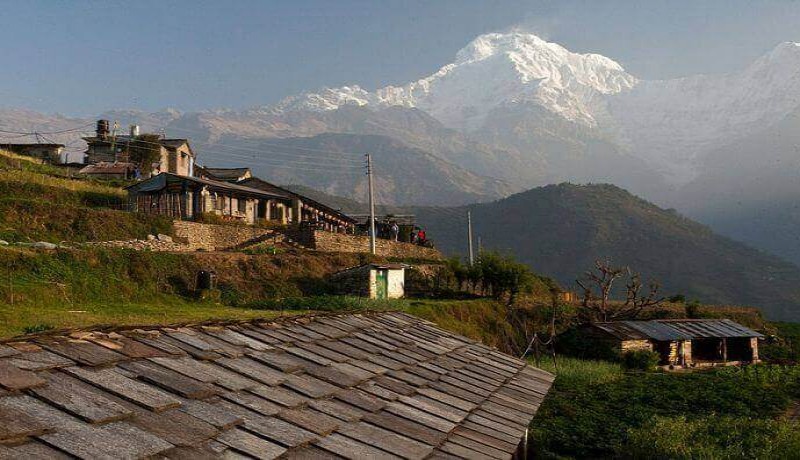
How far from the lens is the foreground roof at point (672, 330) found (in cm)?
3772

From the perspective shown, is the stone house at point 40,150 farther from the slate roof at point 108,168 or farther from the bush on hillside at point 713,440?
the bush on hillside at point 713,440

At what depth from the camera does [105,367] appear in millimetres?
4680

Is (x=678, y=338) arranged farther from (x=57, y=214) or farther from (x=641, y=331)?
(x=57, y=214)

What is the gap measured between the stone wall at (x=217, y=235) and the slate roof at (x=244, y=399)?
110 feet

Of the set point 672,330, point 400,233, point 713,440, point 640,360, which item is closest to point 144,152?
point 400,233

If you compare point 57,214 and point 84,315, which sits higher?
point 57,214

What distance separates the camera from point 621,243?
497 feet

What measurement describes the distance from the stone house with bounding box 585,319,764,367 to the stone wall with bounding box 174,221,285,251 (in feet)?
80.9

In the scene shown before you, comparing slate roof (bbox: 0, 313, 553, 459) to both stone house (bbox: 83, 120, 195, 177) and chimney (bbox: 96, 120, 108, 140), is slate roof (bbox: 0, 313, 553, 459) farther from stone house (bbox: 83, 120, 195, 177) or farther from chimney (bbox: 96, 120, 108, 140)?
chimney (bbox: 96, 120, 108, 140)

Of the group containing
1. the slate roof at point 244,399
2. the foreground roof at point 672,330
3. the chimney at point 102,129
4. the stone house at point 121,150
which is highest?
the chimney at point 102,129

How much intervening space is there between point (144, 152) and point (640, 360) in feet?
170

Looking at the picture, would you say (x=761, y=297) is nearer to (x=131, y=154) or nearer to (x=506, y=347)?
(x=506, y=347)

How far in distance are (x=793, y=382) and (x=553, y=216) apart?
139m

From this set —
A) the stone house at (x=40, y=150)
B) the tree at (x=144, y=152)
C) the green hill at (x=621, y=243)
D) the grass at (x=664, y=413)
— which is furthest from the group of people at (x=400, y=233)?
the green hill at (x=621, y=243)
